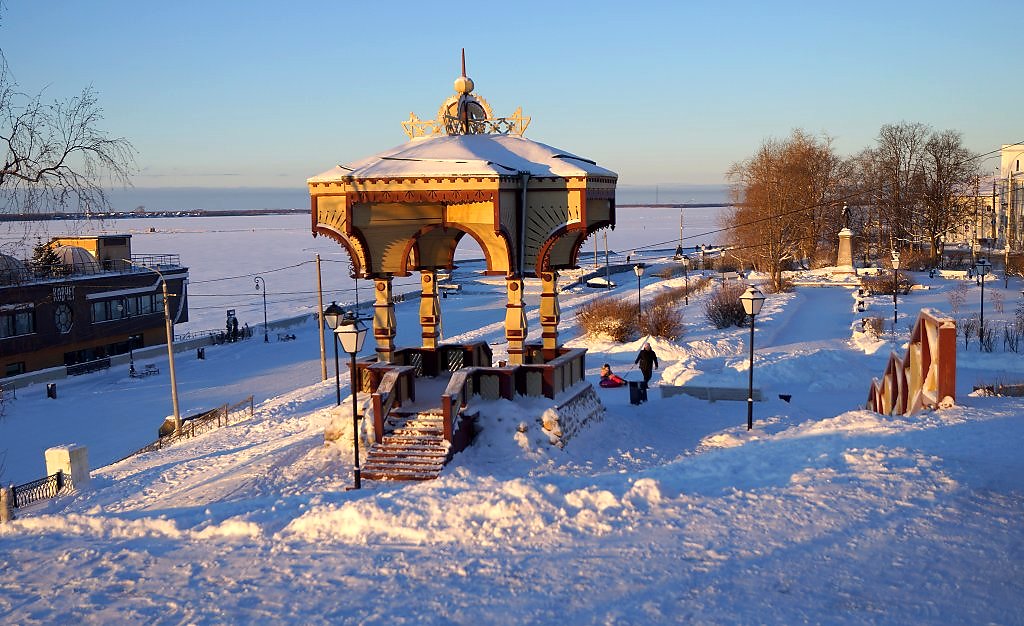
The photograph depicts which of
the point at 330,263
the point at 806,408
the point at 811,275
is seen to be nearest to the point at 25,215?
the point at 806,408

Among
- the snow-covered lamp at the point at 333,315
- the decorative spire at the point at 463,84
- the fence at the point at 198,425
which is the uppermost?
the decorative spire at the point at 463,84

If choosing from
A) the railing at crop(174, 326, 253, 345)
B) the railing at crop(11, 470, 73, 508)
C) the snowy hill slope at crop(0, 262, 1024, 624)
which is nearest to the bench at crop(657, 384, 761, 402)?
→ the snowy hill slope at crop(0, 262, 1024, 624)

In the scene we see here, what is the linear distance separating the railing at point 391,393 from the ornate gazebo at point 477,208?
1.28 meters

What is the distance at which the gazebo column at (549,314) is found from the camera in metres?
17.1

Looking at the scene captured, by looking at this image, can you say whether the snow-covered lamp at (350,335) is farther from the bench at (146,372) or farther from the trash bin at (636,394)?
the bench at (146,372)

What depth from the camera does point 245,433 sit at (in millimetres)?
21203

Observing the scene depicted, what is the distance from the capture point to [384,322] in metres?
17.3

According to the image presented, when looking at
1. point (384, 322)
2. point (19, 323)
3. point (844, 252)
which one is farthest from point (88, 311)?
point (844, 252)

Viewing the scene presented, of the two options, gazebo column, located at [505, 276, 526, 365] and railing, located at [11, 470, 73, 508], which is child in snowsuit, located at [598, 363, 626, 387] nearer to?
gazebo column, located at [505, 276, 526, 365]

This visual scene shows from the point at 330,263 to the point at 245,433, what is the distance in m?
98.3

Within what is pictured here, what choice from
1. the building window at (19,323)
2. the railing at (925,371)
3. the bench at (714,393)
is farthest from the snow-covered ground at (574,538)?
the building window at (19,323)

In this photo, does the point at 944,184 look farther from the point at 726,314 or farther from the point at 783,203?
the point at 726,314

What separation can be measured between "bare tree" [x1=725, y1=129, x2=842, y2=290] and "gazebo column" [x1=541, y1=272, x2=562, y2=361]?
37795 millimetres

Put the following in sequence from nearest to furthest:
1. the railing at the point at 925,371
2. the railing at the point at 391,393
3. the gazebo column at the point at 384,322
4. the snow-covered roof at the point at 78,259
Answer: the railing at the point at 925,371 → the railing at the point at 391,393 → the gazebo column at the point at 384,322 → the snow-covered roof at the point at 78,259
